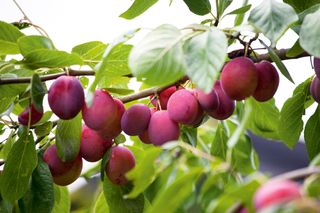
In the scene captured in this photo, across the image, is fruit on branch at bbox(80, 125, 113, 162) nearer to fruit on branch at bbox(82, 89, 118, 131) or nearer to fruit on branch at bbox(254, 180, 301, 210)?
fruit on branch at bbox(82, 89, 118, 131)

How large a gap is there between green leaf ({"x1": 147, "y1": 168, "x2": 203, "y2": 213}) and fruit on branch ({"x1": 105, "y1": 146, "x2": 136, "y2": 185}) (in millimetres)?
306

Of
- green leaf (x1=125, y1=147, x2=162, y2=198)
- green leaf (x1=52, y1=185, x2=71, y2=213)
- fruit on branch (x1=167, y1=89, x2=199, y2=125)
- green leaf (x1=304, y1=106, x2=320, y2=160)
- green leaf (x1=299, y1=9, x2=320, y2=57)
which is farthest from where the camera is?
green leaf (x1=52, y1=185, x2=71, y2=213)

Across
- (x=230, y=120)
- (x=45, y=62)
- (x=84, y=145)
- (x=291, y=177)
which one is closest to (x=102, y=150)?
(x=84, y=145)

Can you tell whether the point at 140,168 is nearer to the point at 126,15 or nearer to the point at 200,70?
the point at 200,70

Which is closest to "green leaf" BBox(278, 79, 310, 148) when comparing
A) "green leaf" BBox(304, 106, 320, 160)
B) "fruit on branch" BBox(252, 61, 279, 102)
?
"green leaf" BBox(304, 106, 320, 160)

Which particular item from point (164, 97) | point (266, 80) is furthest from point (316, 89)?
point (164, 97)

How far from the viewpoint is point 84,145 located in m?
0.68

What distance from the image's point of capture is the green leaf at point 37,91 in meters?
0.58

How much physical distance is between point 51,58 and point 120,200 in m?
0.20

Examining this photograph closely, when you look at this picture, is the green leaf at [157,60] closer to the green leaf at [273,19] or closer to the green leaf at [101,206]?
the green leaf at [273,19]

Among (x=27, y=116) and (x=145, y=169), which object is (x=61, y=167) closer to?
(x=27, y=116)

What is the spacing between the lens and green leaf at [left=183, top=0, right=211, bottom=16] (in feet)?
2.30

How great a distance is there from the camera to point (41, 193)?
2.25 feet

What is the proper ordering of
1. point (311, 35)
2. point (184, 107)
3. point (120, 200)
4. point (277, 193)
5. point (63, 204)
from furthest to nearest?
point (63, 204), point (120, 200), point (184, 107), point (311, 35), point (277, 193)
